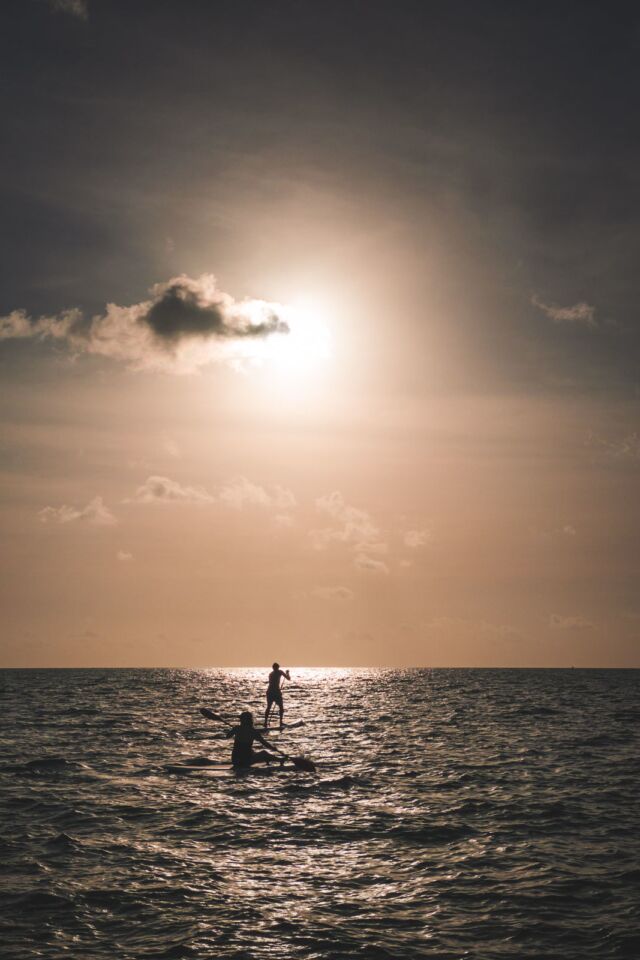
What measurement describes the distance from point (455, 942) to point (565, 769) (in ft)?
63.6

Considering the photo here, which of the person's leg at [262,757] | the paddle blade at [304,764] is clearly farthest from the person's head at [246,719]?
the paddle blade at [304,764]

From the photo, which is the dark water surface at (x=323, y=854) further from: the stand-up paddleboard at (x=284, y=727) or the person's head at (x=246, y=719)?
the stand-up paddleboard at (x=284, y=727)

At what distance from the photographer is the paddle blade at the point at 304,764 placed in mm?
28281

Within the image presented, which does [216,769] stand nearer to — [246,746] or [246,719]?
[246,746]

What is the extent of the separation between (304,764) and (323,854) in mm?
11365

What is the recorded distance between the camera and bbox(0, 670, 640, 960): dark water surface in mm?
12516

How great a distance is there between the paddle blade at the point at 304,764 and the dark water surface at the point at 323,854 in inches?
19.7

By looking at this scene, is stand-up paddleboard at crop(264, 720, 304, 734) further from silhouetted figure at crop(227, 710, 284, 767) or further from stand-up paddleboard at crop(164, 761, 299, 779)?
silhouetted figure at crop(227, 710, 284, 767)

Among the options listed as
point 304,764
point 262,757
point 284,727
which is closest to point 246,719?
point 262,757

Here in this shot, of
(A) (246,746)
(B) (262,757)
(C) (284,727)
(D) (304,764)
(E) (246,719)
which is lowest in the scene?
(C) (284,727)

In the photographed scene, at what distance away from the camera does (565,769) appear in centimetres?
3003

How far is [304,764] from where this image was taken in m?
28.3

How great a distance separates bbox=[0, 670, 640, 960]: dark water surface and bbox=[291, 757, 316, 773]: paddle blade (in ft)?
1.64

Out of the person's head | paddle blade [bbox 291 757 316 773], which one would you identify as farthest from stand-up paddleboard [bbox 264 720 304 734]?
the person's head
